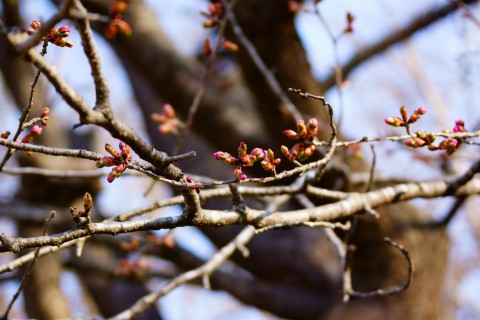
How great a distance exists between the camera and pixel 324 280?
11.1 feet

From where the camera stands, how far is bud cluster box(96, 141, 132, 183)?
929mm

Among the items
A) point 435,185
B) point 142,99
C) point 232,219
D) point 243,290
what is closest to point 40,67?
point 232,219

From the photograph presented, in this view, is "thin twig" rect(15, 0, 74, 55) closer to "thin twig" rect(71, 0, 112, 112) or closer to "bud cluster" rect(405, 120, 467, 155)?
"thin twig" rect(71, 0, 112, 112)

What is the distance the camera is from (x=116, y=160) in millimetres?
944

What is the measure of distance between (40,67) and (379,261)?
2.43m

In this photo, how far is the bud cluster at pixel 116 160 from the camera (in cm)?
93

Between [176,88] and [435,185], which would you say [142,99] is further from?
[435,185]

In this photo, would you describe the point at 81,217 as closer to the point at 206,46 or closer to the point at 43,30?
the point at 43,30

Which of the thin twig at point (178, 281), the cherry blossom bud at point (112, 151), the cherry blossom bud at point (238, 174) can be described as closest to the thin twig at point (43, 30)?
the cherry blossom bud at point (112, 151)

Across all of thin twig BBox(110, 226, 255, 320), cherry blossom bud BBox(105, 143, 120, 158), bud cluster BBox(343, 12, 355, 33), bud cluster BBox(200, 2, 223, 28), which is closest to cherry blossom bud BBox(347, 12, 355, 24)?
bud cluster BBox(343, 12, 355, 33)

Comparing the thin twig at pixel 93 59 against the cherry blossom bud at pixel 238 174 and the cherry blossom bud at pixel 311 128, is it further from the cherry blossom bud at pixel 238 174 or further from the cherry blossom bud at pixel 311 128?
the cherry blossom bud at pixel 311 128

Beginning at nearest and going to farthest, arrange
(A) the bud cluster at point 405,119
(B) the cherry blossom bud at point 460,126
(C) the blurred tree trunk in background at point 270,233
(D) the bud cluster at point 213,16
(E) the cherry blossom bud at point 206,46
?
(A) the bud cluster at point 405,119
(B) the cherry blossom bud at point 460,126
(D) the bud cluster at point 213,16
(E) the cherry blossom bud at point 206,46
(C) the blurred tree trunk in background at point 270,233

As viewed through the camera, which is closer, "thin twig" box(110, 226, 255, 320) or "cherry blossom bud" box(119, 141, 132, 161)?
"cherry blossom bud" box(119, 141, 132, 161)

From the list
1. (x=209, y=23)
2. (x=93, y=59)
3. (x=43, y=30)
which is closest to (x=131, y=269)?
(x=209, y=23)
